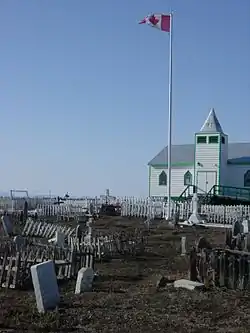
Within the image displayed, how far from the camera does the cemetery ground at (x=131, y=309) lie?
8.70 meters

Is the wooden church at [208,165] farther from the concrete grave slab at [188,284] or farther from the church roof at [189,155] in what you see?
the concrete grave slab at [188,284]

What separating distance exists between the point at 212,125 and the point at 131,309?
42.5 meters

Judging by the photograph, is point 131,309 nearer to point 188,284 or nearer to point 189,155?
point 188,284

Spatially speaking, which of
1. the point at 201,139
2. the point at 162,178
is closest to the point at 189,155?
the point at 162,178

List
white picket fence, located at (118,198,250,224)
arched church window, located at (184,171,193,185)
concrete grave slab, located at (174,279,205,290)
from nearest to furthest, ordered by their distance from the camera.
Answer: concrete grave slab, located at (174,279,205,290), white picket fence, located at (118,198,250,224), arched church window, located at (184,171,193,185)

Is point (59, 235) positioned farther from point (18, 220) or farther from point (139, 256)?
point (18, 220)

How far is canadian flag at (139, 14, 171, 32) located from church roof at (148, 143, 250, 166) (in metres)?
15.8

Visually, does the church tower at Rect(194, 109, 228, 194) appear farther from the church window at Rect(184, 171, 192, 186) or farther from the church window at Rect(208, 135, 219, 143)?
the church window at Rect(184, 171, 192, 186)

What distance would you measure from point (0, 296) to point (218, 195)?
37462 mm

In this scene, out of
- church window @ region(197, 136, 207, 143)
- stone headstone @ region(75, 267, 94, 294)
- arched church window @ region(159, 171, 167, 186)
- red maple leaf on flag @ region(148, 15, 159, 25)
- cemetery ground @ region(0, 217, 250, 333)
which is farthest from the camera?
arched church window @ region(159, 171, 167, 186)

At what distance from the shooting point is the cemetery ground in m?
8.70

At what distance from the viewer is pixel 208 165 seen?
5025cm

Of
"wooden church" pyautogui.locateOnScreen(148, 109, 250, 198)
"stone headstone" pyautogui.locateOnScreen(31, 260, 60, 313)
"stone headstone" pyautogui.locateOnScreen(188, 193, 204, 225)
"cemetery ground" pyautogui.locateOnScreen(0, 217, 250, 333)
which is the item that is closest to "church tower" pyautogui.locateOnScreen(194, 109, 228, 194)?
"wooden church" pyautogui.locateOnScreen(148, 109, 250, 198)

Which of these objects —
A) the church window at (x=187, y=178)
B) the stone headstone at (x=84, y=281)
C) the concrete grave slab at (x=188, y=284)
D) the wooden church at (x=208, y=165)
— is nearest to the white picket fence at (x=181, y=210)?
the wooden church at (x=208, y=165)
